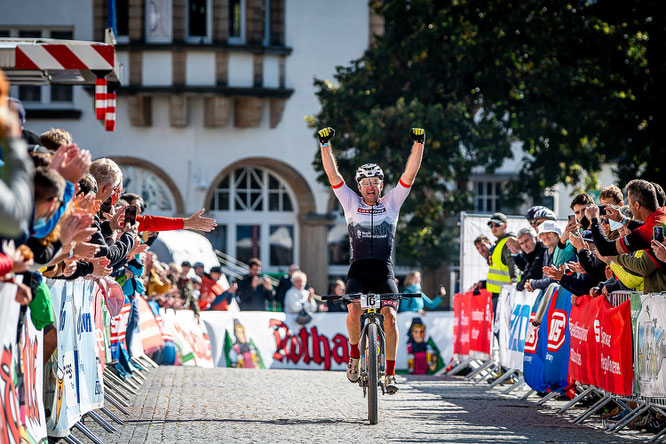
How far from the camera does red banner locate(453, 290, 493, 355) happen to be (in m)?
17.0

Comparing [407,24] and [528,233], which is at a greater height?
[407,24]

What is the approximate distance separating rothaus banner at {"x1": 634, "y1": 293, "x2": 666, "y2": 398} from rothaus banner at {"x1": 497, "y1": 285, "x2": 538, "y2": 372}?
13.1 ft

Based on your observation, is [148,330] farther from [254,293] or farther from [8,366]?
[8,366]

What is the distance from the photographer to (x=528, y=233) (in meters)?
14.6

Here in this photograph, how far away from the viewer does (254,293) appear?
23.7m

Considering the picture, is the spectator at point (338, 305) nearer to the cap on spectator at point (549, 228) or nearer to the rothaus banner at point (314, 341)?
the rothaus banner at point (314, 341)

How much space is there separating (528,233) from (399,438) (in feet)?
19.0

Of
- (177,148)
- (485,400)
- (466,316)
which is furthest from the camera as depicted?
(177,148)

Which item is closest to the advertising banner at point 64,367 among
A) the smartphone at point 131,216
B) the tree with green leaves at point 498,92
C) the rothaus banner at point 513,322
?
the smartphone at point 131,216

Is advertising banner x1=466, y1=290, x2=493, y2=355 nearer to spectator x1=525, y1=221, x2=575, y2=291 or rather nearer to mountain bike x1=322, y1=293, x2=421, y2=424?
spectator x1=525, y1=221, x2=575, y2=291

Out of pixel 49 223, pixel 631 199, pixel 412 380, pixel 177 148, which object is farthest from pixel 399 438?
pixel 177 148

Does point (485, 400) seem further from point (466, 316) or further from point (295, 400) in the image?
point (466, 316)

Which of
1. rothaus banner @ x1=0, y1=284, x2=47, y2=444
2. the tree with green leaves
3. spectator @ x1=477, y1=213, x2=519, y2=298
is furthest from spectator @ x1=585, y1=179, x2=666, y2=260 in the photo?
the tree with green leaves

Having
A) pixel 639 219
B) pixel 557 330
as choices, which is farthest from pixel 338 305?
pixel 639 219
